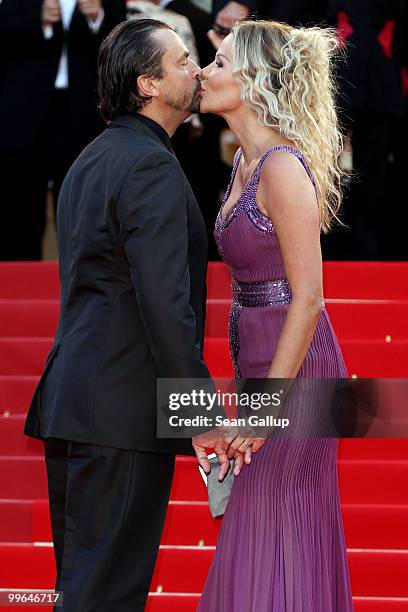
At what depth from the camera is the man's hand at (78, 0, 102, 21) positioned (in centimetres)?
629

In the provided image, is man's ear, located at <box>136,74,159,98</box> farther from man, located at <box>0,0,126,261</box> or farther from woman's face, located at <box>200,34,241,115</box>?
man, located at <box>0,0,126,261</box>

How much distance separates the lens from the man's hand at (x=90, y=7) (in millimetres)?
6285

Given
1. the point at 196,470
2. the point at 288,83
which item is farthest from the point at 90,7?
the point at 288,83

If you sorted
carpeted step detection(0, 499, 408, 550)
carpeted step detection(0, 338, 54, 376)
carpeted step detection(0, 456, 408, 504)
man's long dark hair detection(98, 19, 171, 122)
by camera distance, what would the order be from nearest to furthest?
man's long dark hair detection(98, 19, 171, 122) < carpeted step detection(0, 499, 408, 550) < carpeted step detection(0, 456, 408, 504) < carpeted step detection(0, 338, 54, 376)

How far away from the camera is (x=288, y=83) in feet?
10.5

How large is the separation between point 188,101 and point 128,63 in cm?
21

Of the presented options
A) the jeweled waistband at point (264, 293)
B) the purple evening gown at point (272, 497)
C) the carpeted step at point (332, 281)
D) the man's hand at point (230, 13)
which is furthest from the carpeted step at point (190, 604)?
the man's hand at point (230, 13)

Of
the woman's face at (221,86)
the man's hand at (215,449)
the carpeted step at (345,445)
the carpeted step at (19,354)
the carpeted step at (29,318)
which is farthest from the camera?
the carpeted step at (29,318)

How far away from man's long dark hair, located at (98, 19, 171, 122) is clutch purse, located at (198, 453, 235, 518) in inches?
38.6

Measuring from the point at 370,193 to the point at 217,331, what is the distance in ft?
3.89

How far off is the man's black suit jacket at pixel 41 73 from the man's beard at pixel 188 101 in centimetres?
313

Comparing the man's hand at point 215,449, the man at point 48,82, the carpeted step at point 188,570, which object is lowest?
the carpeted step at point 188,570

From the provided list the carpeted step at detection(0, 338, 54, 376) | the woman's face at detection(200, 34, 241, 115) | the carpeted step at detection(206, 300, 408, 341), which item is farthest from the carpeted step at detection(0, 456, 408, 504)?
the woman's face at detection(200, 34, 241, 115)

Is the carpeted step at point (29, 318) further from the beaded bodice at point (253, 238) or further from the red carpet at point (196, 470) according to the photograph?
the beaded bodice at point (253, 238)
